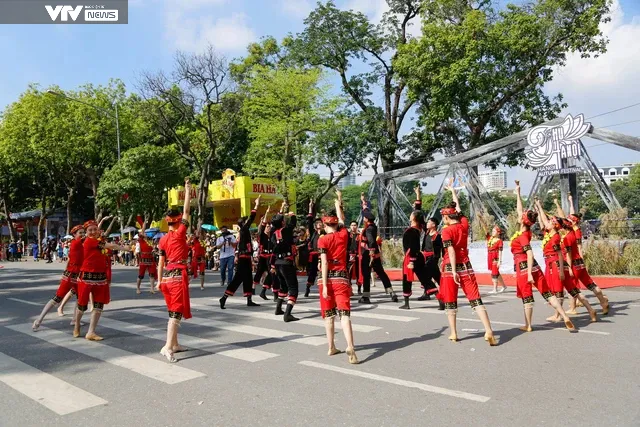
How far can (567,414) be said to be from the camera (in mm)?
4469

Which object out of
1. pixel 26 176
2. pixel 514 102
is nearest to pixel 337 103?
pixel 514 102

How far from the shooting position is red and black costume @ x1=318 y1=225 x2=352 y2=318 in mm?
6578

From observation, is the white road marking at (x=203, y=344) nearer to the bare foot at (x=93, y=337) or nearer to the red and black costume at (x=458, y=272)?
the bare foot at (x=93, y=337)

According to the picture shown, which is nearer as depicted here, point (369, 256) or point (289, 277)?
point (289, 277)

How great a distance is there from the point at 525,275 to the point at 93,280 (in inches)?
248

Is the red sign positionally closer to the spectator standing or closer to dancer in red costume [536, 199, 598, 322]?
the spectator standing

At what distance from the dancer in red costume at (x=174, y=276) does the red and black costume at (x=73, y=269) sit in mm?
3026

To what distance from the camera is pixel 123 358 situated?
6.84m

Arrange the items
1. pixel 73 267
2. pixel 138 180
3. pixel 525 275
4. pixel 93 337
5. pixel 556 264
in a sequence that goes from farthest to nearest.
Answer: pixel 138 180 < pixel 73 267 < pixel 556 264 < pixel 93 337 < pixel 525 275

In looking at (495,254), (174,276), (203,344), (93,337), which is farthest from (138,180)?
(174,276)

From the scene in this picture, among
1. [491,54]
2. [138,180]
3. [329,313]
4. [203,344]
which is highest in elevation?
[491,54]

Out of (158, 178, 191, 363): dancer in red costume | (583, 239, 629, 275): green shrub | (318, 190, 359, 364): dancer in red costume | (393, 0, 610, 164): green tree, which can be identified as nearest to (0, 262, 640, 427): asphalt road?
(158, 178, 191, 363): dancer in red costume

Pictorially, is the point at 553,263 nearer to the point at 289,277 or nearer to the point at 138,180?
the point at 289,277

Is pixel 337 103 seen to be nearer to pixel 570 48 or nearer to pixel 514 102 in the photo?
pixel 514 102
